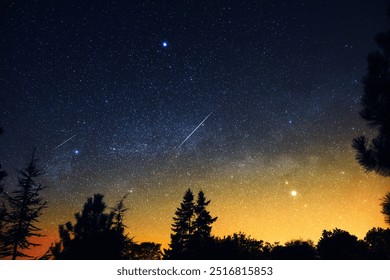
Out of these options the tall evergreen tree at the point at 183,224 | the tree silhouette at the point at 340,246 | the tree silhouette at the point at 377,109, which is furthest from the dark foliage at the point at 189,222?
the tree silhouette at the point at 377,109

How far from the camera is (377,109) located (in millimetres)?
6348

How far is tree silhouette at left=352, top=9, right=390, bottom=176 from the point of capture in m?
6.06

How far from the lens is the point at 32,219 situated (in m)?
16.9

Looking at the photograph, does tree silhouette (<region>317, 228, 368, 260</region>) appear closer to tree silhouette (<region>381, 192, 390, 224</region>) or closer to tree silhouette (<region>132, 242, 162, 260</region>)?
tree silhouette (<region>381, 192, 390, 224</region>)

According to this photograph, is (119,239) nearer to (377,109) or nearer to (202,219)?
(377,109)

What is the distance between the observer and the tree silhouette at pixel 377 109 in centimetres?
606

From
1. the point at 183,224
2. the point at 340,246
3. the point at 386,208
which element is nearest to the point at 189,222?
the point at 183,224

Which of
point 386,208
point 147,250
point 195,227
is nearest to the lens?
point 386,208

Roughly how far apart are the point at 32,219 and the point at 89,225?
15.4 ft

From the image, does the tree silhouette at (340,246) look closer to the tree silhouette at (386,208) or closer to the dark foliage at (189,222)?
the dark foliage at (189,222)

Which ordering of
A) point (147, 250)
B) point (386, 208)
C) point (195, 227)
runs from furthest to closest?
point (147, 250)
point (195, 227)
point (386, 208)

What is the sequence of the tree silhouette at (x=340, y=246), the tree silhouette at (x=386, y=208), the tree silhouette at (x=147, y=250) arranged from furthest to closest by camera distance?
the tree silhouette at (x=147, y=250)
the tree silhouette at (x=340, y=246)
the tree silhouette at (x=386, y=208)
